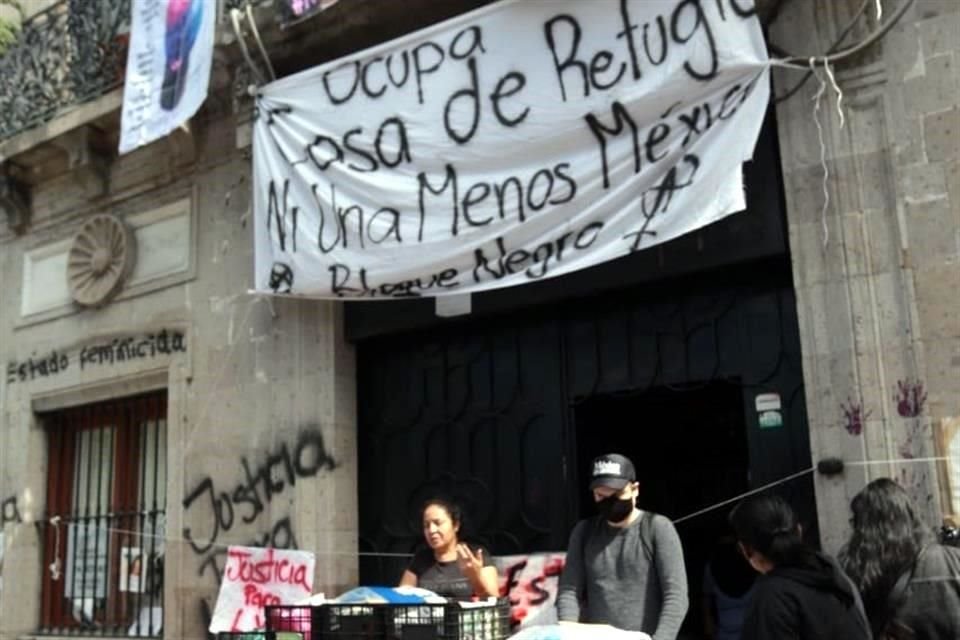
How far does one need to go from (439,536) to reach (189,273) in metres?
3.97

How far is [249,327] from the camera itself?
819 centimetres

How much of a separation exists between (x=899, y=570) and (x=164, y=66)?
6746mm

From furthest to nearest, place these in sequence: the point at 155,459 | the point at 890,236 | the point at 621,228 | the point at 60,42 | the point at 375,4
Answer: the point at 60,42 → the point at 155,459 → the point at 375,4 → the point at 621,228 → the point at 890,236

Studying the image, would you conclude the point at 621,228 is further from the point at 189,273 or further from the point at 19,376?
the point at 19,376

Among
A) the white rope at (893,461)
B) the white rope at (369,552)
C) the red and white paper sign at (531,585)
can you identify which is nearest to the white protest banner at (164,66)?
the white rope at (369,552)

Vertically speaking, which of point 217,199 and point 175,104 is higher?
point 175,104

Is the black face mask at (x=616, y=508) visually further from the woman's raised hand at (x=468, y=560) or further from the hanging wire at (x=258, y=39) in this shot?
the hanging wire at (x=258, y=39)

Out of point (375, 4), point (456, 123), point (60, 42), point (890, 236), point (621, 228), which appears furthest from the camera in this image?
point (60, 42)

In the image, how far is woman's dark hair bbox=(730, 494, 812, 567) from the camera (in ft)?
11.5

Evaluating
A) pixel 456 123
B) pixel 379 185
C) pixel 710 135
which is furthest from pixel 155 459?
pixel 710 135

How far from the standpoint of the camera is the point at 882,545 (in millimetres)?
3719

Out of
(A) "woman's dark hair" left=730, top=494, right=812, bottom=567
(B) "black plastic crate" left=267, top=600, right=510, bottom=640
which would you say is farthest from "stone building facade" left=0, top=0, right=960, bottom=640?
(B) "black plastic crate" left=267, top=600, right=510, bottom=640

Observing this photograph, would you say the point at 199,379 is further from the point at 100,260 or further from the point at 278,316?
the point at 100,260

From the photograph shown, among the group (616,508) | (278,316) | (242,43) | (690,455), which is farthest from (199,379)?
(616,508)
